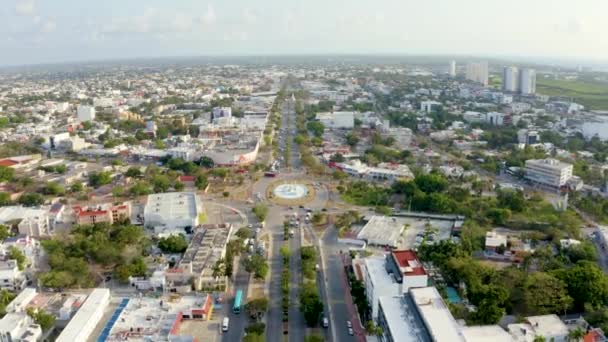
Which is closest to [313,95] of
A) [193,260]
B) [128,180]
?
[128,180]

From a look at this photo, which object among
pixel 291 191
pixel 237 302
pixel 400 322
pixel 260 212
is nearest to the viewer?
pixel 400 322

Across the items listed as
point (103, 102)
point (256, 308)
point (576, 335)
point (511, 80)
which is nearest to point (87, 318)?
point (256, 308)

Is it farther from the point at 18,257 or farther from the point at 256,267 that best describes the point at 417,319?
the point at 18,257

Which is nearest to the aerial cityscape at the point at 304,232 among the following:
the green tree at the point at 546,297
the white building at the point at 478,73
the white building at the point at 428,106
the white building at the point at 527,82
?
the green tree at the point at 546,297

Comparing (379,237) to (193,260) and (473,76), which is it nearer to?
(193,260)

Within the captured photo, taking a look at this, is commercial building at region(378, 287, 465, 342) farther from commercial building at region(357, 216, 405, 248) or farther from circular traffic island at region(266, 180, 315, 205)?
circular traffic island at region(266, 180, 315, 205)

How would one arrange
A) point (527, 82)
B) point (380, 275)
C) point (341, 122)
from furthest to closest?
point (527, 82) → point (341, 122) → point (380, 275)

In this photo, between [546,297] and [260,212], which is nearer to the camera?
[546,297]
